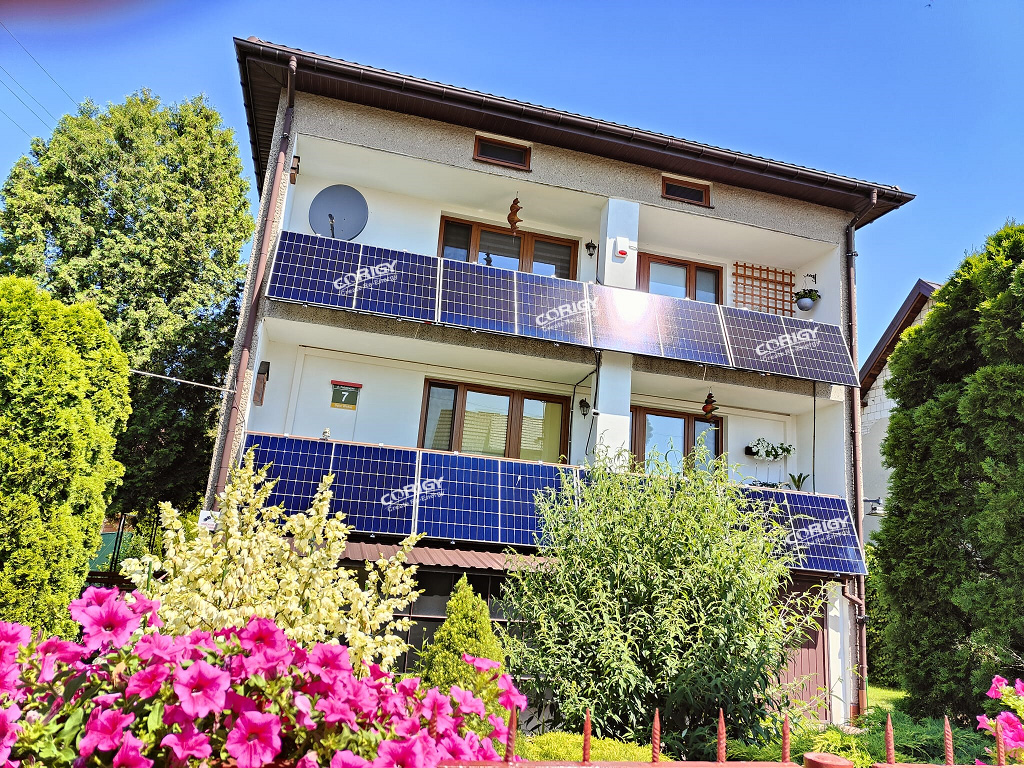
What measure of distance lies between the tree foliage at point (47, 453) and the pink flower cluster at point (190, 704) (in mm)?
8408

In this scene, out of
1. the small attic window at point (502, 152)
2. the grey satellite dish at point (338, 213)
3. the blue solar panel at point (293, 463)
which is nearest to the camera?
the blue solar panel at point (293, 463)

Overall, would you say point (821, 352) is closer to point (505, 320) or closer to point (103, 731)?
point (505, 320)

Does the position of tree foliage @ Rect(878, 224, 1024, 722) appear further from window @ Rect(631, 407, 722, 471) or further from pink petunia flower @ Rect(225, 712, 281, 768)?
pink petunia flower @ Rect(225, 712, 281, 768)

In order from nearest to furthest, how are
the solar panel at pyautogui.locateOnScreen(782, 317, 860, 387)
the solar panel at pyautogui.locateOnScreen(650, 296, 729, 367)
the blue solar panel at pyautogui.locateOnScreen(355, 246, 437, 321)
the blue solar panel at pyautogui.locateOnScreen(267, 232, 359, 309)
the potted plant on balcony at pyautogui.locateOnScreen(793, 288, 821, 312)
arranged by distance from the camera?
the blue solar panel at pyautogui.locateOnScreen(267, 232, 359, 309), the blue solar panel at pyautogui.locateOnScreen(355, 246, 437, 321), the solar panel at pyautogui.locateOnScreen(650, 296, 729, 367), the solar panel at pyautogui.locateOnScreen(782, 317, 860, 387), the potted plant on balcony at pyautogui.locateOnScreen(793, 288, 821, 312)

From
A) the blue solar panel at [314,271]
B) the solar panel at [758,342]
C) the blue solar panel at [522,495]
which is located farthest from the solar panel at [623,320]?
the blue solar panel at [314,271]

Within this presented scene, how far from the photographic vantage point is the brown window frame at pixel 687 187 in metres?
13.9

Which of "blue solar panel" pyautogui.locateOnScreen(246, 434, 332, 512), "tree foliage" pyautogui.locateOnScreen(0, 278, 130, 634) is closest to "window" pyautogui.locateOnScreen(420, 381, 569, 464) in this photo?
"blue solar panel" pyautogui.locateOnScreen(246, 434, 332, 512)

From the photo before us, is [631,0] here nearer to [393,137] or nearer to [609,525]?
[609,525]

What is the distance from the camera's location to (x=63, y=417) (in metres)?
10.2

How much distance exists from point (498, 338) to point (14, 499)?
728cm

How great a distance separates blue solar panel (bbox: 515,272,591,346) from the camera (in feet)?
39.6

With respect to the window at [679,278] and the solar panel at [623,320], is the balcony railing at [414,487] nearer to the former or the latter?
the solar panel at [623,320]

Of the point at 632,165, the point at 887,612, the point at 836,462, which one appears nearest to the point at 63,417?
the point at 632,165

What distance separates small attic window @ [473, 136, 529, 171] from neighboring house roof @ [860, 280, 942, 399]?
1239cm
